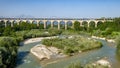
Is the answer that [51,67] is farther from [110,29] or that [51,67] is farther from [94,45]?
[110,29]

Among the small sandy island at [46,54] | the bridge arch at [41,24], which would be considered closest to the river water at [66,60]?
the small sandy island at [46,54]

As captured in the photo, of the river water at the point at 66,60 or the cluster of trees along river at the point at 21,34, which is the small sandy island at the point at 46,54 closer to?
the river water at the point at 66,60

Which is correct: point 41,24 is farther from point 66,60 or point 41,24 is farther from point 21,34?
point 66,60

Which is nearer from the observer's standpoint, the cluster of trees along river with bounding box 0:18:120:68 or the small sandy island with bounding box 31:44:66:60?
the cluster of trees along river with bounding box 0:18:120:68

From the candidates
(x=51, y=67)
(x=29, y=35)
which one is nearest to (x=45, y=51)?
(x=51, y=67)

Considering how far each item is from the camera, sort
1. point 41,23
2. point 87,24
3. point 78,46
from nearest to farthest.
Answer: point 78,46 < point 87,24 < point 41,23

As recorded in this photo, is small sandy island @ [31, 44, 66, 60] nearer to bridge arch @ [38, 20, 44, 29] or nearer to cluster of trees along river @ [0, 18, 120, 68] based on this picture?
cluster of trees along river @ [0, 18, 120, 68]

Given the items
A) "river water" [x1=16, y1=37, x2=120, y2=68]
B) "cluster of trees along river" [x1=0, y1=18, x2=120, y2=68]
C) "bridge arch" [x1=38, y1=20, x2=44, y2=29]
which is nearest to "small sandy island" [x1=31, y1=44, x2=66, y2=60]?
"river water" [x1=16, y1=37, x2=120, y2=68]

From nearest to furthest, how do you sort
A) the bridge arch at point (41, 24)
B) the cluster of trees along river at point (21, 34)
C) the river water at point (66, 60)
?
the cluster of trees along river at point (21, 34)
the river water at point (66, 60)
the bridge arch at point (41, 24)

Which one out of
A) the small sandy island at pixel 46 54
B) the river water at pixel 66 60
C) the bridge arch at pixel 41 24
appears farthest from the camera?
the bridge arch at pixel 41 24

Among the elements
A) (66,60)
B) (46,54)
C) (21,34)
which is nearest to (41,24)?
(21,34)

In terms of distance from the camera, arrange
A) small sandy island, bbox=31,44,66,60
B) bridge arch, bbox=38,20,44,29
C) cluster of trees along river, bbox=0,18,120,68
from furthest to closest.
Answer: bridge arch, bbox=38,20,44,29
small sandy island, bbox=31,44,66,60
cluster of trees along river, bbox=0,18,120,68
